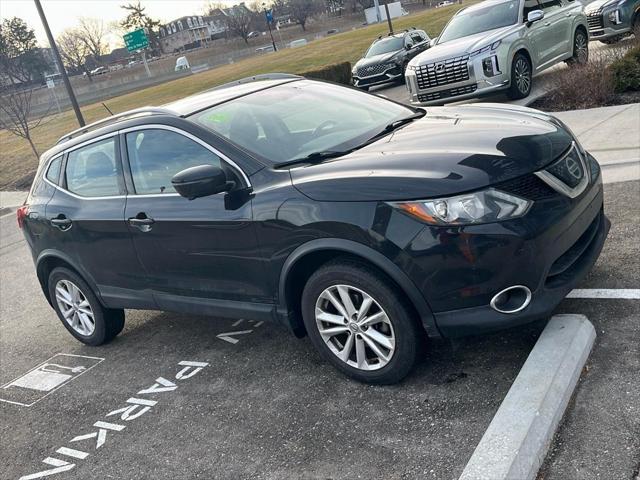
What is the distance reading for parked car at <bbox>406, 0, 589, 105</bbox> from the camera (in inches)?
413

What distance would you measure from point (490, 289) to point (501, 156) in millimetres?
692

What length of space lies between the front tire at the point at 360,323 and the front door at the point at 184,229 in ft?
1.46

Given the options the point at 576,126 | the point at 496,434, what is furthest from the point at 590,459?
the point at 576,126

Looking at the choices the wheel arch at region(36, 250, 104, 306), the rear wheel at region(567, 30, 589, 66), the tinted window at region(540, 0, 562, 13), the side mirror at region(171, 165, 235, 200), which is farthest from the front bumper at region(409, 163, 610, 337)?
the rear wheel at region(567, 30, 589, 66)

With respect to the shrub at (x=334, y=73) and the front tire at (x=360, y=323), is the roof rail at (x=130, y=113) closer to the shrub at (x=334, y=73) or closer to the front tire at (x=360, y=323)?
the front tire at (x=360, y=323)

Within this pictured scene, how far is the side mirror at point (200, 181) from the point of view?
371 centimetres

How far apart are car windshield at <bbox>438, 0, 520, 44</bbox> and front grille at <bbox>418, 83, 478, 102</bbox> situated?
1532mm

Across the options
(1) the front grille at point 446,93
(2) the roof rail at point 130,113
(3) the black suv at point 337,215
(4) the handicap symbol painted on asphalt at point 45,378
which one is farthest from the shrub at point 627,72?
(4) the handicap symbol painted on asphalt at point 45,378

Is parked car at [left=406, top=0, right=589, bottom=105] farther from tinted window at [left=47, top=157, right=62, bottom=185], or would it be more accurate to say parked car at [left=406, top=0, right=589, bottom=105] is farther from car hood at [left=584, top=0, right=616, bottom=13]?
tinted window at [left=47, top=157, right=62, bottom=185]

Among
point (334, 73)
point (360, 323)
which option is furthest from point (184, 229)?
point (334, 73)

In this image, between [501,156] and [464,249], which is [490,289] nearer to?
[464,249]

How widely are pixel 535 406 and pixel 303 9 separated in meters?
108

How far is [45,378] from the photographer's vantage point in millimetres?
5301

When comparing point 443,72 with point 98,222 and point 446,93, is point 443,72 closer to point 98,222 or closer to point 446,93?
point 446,93
